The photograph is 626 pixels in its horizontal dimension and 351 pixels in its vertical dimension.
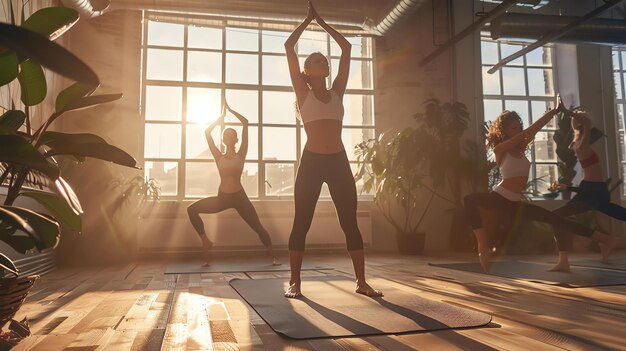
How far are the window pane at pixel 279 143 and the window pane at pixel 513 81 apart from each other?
11.3 feet

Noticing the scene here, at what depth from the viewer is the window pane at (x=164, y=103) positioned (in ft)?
20.3

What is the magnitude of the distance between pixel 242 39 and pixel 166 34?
1.00 meters

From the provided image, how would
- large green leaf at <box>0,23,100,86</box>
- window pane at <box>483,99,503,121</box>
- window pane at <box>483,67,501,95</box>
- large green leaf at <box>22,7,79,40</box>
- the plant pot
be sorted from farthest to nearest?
window pane at <box>483,67,501,95</box> < window pane at <box>483,99,503,121</box> < the plant pot < large green leaf at <box>22,7,79,40</box> < large green leaf at <box>0,23,100,86</box>

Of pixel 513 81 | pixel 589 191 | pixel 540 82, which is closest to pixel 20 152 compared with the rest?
pixel 589 191

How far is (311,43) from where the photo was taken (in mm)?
6770

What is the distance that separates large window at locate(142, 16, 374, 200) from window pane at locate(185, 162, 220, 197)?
0.04 feet

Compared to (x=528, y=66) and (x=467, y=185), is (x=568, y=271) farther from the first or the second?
(x=528, y=66)

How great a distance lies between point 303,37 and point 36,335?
578 centimetres

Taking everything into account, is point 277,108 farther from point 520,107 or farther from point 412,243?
point 520,107

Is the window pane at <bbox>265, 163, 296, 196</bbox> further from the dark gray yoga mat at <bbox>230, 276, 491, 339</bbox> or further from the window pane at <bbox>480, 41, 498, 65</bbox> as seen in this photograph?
the dark gray yoga mat at <bbox>230, 276, 491, 339</bbox>

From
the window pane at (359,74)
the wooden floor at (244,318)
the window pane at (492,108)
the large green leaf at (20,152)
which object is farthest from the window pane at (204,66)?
the large green leaf at (20,152)

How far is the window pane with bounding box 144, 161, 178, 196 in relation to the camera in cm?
609

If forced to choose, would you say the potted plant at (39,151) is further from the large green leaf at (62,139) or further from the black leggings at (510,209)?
the black leggings at (510,209)

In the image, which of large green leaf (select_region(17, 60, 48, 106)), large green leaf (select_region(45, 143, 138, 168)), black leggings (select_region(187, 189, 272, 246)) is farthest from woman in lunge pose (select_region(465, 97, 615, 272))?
large green leaf (select_region(17, 60, 48, 106))
